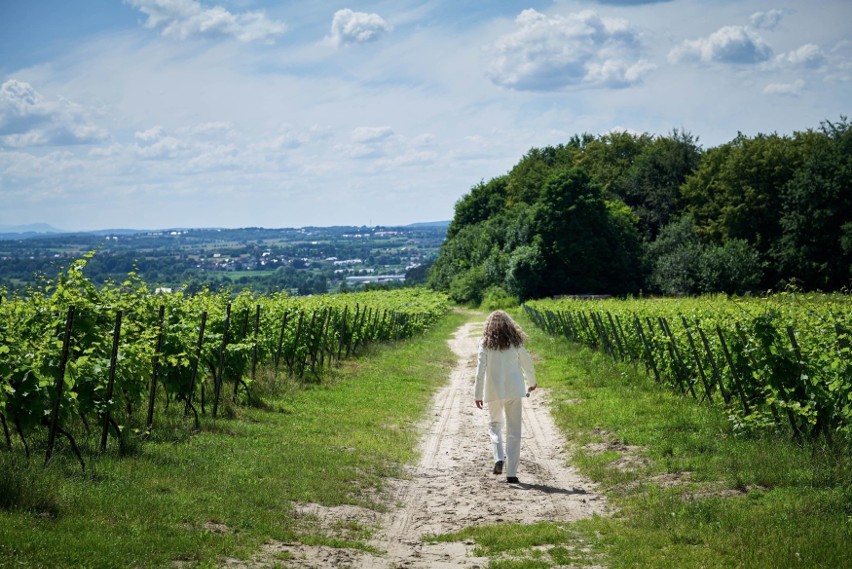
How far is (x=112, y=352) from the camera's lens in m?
10.9

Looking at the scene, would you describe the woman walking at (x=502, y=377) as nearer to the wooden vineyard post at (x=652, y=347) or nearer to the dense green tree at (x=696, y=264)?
the wooden vineyard post at (x=652, y=347)

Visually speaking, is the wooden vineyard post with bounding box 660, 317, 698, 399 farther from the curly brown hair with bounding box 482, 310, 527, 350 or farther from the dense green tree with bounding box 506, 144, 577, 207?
the dense green tree with bounding box 506, 144, 577, 207

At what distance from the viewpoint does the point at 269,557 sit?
7855 mm

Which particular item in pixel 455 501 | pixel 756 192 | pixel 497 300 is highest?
pixel 756 192

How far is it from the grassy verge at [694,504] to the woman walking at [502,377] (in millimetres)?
1327

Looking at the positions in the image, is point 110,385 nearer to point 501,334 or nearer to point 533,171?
point 501,334

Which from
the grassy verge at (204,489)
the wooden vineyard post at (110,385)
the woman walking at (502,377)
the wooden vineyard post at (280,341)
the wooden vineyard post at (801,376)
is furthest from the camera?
the wooden vineyard post at (280,341)

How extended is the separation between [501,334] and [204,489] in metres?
4.49

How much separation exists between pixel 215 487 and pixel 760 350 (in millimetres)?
7732

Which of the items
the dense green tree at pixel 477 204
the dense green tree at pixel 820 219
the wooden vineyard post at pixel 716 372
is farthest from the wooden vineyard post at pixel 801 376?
the dense green tree at pixel 477 204

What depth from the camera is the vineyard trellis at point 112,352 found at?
9.79 m

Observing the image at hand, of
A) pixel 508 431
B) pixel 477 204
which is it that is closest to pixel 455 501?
pixel 508 431

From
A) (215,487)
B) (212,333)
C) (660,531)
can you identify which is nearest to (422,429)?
(212,333)

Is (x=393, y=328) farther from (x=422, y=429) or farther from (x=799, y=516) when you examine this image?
(x=799, y=516)
